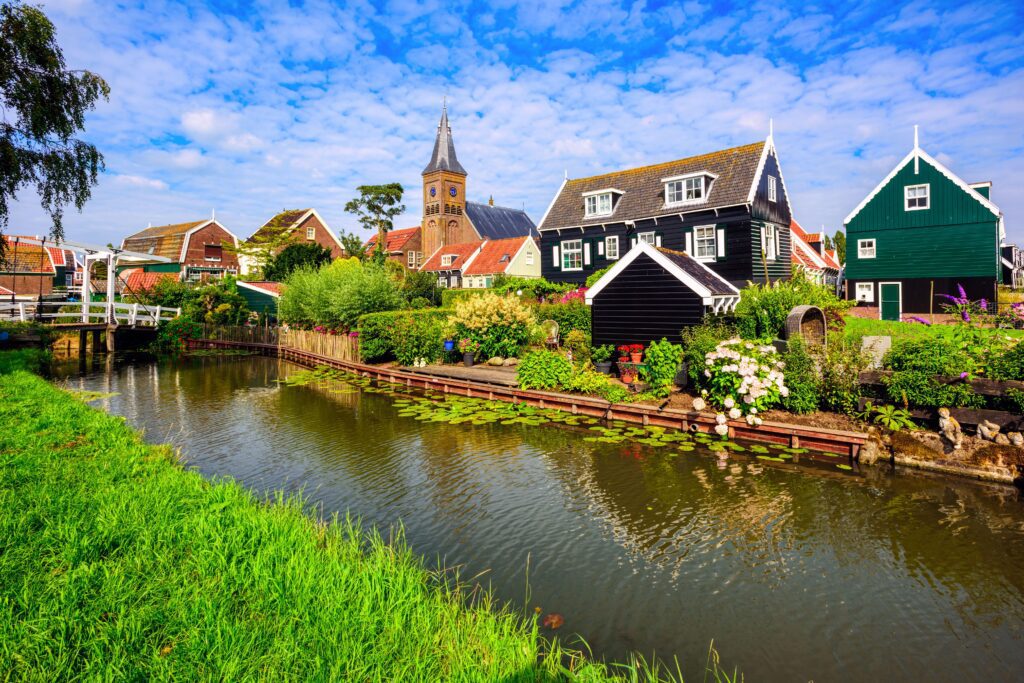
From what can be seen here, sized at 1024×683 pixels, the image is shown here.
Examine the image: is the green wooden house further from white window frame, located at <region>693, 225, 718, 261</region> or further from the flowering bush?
the flowering bush

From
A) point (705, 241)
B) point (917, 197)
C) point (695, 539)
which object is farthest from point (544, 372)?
point (917, 197)

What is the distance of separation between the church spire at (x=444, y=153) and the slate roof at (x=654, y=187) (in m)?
40.7

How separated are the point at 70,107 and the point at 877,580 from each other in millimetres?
19901

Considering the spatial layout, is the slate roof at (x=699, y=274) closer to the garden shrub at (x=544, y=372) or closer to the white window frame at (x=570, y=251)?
the garden shrub at (x=544, y=372)

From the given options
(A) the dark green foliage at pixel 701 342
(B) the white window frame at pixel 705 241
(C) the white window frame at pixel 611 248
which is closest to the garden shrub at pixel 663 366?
(A) the dark green foliage at pixel 701 342

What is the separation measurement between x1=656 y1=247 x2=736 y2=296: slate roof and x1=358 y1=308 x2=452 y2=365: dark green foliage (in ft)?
30.2

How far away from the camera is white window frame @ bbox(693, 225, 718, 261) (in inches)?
1061

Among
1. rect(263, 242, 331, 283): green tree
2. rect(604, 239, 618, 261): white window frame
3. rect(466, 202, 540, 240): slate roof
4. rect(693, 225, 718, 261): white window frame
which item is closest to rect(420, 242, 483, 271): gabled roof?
rect(466, 202, 540, 240): slate roof

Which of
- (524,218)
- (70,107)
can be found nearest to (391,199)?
(524,218)

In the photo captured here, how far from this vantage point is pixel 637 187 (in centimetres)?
3072

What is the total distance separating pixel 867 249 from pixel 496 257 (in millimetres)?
29978

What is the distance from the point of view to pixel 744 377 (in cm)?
1218

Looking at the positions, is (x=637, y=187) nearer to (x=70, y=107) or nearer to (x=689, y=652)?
(x=70, y=107)

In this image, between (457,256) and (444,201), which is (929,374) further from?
(444,201)
